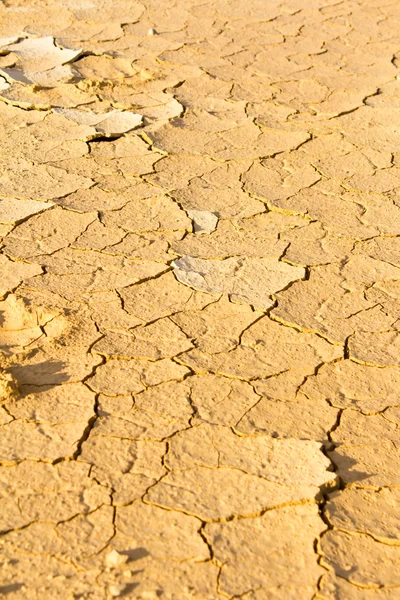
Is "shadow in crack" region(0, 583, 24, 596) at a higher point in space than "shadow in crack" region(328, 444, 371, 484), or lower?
higher

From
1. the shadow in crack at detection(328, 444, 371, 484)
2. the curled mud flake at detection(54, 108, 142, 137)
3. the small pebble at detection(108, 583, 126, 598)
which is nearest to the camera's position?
the small pebble at detection(108, 583, 126, 598)

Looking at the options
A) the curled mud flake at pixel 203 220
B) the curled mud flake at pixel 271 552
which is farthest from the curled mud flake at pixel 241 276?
the curled mud flake at pixel 271 552

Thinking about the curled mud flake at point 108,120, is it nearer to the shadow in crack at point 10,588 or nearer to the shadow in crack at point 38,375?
the shadow in crack at point 38,375

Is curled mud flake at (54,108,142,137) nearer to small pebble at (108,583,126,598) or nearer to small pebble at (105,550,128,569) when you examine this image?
small pebble at (105,550,128,569)

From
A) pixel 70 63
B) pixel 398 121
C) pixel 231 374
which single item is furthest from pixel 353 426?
pixel 70 63

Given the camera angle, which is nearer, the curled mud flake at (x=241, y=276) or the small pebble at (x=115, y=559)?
the small pebble at (x=115, y=559)

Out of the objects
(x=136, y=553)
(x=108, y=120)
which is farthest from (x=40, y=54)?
(x=136, y=553)

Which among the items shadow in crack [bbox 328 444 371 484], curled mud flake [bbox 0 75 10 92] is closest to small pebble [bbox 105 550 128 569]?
shadow in crack [bbox 328 444 371 484]
